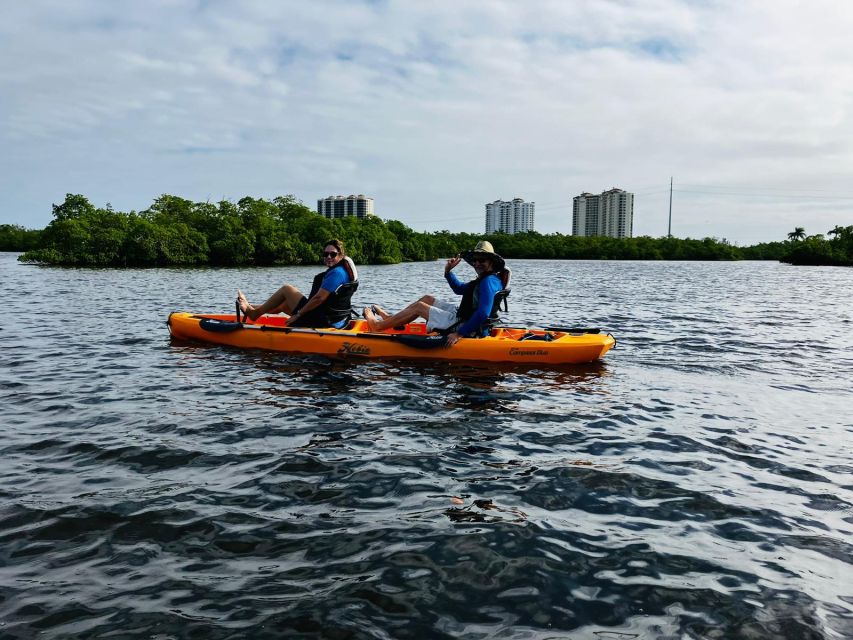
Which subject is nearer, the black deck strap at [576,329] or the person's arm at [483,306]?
the person's arm at [483,306]

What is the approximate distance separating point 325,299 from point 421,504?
22.5 feet

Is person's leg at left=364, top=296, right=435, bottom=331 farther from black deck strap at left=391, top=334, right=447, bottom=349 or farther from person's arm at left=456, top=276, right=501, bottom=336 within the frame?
person's arm at left=456, top=276, right=501, bottom=336

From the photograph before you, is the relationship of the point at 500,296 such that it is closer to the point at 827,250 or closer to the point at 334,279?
the point at 334,279

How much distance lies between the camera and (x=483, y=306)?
1048cm

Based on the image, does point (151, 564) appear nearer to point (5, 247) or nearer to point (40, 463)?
point (40, 463)

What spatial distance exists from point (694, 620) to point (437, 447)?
3.13 m

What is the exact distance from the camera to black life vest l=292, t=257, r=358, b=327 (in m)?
11.2

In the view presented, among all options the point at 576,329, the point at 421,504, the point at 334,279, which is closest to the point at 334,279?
the point at 334,279

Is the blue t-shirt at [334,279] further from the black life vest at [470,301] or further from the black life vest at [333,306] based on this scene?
the black life vest at [470,301]

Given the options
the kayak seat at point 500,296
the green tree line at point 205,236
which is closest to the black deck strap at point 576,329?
the kayak seat at point 500,296

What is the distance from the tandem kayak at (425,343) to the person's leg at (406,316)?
176 mm

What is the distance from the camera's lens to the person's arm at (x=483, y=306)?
10.2 meters

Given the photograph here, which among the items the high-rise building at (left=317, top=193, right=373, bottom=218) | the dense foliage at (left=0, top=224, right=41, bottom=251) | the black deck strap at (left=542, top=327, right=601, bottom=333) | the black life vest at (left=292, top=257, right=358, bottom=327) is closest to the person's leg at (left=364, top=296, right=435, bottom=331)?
the black life vest at (left=292, top=257, right=358, bottom=327)

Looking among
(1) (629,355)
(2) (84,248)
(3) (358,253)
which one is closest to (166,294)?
(1) (629,355)
